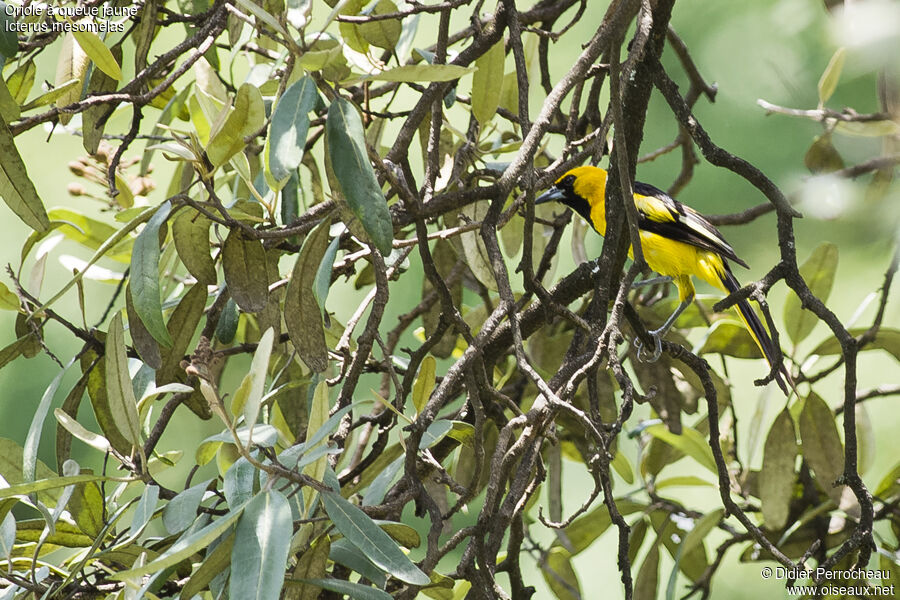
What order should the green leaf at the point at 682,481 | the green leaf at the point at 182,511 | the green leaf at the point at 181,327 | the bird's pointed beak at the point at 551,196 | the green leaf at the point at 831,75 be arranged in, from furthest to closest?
the bird's pointed beak at the point at 551,196 → the green leaf at the point at 682,481 → the green leaf at the point at 831,75 → the green leaf at the point at 181,327 → the green leaf at the point at 182,511

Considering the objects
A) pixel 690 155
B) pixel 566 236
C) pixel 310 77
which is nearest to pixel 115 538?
pixel 310 77

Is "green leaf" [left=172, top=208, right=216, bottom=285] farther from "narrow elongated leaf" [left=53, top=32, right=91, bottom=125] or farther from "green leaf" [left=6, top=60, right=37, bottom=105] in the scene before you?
"green leaf" [left=6, top=60, right=37, bottom=105]

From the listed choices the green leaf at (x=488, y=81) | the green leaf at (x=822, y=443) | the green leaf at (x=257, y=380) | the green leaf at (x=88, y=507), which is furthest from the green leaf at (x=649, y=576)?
the green leaf at (x=257, y=380)

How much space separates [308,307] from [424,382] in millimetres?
186

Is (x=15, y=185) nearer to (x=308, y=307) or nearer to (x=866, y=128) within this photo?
(x=308, y=307)

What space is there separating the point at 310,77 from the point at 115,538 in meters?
0.66

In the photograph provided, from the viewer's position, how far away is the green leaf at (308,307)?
99 cm

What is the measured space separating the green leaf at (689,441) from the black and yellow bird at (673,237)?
19cm

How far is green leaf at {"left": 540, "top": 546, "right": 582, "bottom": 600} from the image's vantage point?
5.62ft

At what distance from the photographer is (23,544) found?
119 centimetres

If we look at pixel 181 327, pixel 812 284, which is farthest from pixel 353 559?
pixel 812 284

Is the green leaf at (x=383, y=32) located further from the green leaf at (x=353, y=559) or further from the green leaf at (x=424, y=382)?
the green leaf at (x=353, y=559)

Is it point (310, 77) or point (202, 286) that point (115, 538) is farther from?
point (310, 77)

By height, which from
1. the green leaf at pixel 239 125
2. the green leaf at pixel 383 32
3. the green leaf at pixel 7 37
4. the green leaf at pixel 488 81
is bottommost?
the green leaf at pixel 239 125
